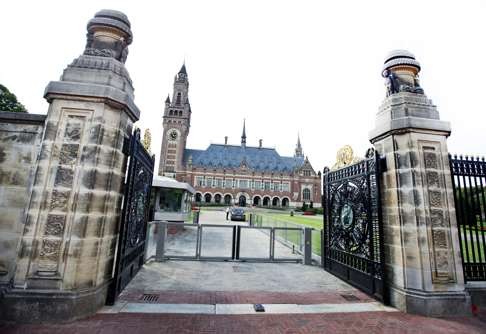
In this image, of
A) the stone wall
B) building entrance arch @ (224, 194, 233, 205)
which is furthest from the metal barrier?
building entrance arch @ (224, 194, 233, 205)

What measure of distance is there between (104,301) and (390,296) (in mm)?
5157

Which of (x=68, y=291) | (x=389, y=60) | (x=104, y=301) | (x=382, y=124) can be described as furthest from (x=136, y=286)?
(x=389, y=60)

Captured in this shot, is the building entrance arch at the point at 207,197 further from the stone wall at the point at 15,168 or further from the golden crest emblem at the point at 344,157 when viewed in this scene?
the stone wall at the point at 15,168

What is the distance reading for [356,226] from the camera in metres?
5.52

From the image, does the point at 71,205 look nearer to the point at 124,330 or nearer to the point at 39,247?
Answer: the point at 39,247

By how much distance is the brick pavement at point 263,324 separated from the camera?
329 cm

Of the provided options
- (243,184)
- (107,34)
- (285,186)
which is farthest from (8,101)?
A: (285,186)

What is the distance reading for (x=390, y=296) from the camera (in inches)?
179

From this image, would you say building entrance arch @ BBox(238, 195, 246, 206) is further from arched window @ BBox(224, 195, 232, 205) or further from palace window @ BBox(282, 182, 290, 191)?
palace window @ BBox(282, 182, 290, 191)

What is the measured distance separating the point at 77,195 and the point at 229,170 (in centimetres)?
6055

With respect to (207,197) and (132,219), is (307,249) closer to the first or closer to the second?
(132,219)

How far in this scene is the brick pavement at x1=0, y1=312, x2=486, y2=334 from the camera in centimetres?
329

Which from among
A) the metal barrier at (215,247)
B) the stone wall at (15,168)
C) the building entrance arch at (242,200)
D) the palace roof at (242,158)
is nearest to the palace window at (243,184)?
the building entrance arch at (242,200)

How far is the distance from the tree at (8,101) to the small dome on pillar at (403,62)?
32.9m
